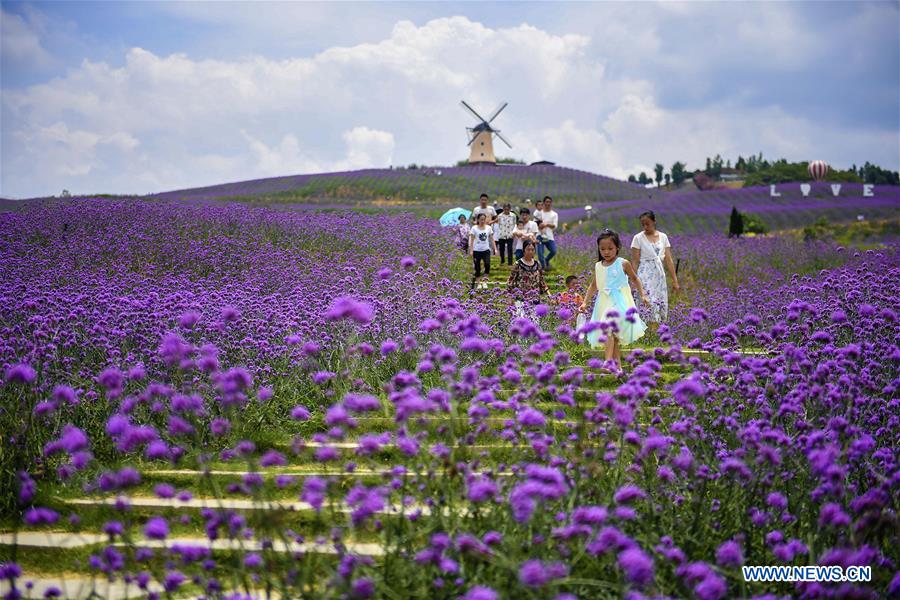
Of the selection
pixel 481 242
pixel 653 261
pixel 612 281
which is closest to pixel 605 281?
pixel 612 281

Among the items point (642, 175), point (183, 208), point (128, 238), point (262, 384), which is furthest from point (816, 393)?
point (642, 175)

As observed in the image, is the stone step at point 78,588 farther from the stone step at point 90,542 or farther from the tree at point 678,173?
the tree at point 678,173

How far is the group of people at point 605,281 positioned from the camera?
268 inches

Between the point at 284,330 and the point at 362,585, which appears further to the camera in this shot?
the point at 284,330

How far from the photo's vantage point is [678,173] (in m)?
102

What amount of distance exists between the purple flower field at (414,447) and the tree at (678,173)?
9525 cm

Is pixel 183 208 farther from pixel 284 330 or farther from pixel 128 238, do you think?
pixel 284 330

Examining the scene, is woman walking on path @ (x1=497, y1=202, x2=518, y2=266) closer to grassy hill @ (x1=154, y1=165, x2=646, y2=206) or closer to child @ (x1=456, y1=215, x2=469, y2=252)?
child @ (x1=456, y1=215, x2=469, y2=252)

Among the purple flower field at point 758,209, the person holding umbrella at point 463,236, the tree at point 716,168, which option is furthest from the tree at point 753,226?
the tree at point 716,168

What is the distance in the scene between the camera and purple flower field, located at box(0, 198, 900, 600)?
292 centimetres

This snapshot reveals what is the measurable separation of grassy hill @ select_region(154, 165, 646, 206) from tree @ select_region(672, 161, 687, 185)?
46.3 metres

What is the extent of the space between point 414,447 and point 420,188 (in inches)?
1676

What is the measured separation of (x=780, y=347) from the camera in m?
6.21

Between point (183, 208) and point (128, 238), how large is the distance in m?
5.17
